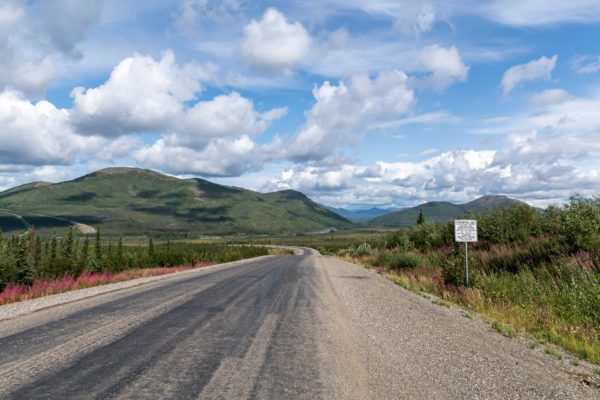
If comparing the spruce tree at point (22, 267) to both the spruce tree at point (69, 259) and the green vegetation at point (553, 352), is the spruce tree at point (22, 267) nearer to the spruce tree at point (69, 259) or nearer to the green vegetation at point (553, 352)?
the spruce tree at point (69, 259)

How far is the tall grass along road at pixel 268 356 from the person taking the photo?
20.5 ft

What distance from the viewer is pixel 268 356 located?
789cm

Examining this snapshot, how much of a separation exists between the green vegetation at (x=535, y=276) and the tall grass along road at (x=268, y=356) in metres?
1.64

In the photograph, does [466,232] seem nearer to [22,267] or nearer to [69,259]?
[22,267]

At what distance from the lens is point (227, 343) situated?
8805 mm

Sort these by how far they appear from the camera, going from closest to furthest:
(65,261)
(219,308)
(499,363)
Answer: (499,363) → (219,308) → (65,261)

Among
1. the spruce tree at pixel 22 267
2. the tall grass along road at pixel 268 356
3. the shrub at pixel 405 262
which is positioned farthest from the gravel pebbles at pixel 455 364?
the spruce tree at pixel 22 267

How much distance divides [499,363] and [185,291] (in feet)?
44.6

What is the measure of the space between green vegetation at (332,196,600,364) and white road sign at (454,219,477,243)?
1.62 meters

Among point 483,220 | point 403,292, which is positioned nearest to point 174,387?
point 403,292

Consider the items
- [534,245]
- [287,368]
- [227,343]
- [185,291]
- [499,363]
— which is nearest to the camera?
[287,368]

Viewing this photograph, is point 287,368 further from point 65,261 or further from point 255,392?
point 65,261

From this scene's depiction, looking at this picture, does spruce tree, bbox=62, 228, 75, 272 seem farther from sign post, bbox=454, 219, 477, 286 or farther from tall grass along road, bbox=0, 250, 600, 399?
sign post, bbox=454, 219, 477, 286

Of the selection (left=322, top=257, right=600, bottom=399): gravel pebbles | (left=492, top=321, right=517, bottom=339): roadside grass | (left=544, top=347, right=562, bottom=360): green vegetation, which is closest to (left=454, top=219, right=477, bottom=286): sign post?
(left=322, top=257, right=600, bottom=399): gravel pebbles
